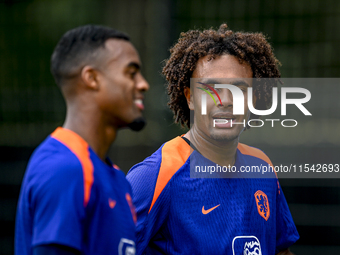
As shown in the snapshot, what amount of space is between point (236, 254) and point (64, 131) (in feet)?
3.93

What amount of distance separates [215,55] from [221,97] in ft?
0.89

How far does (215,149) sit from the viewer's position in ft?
7.81

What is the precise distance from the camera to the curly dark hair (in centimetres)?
242

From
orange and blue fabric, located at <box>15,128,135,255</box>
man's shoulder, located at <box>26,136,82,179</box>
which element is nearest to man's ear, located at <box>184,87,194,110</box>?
orange and blue fabric, located at <box>15,128,135,255</box>

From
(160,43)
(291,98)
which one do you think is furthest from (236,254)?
(160,43)

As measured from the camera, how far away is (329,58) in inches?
176

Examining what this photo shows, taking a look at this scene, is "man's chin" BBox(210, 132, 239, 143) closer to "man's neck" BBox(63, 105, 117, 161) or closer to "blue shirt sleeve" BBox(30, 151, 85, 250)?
"man's neck" BBox(63, 105, 117, 161)

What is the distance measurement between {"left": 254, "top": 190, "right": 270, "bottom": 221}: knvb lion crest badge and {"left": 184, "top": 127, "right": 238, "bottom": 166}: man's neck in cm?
24

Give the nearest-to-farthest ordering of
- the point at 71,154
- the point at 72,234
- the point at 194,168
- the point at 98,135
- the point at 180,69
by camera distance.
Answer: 1. the point at 72,234
2. the point at 71,154
3. the point at 98,135
4. the point at 194,168
5. the point at 180,69

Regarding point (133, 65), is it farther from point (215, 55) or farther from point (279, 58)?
point (279, 58)

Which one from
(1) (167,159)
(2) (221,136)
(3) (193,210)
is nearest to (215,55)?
(2) (221,136)

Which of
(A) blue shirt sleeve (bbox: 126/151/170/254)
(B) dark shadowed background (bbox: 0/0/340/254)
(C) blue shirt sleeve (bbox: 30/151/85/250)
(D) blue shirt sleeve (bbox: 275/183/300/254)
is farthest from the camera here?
(B) dark shadowed background (bbox: 0/0/340/254)

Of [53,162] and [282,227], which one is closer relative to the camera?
[53,162]

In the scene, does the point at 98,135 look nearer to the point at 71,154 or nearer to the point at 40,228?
the point at 71,154
